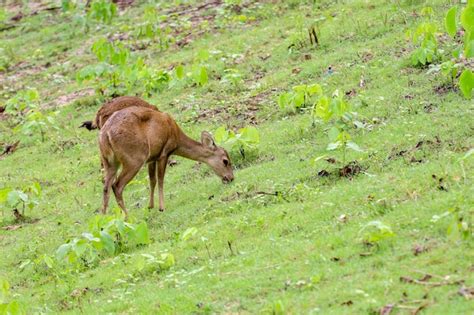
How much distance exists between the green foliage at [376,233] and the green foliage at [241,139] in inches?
140

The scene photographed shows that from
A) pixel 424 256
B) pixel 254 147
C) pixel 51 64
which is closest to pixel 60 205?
pixel 254 147

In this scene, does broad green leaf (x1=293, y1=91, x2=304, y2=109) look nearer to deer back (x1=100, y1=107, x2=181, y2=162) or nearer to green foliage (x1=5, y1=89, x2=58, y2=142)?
deer back (x1=100, y1=107, x2=181, y2=162)

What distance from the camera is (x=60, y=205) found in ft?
38.4

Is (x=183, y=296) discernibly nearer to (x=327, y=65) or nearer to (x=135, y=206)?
(x=135, y=206)

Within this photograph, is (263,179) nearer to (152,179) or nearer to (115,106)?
(152,179)

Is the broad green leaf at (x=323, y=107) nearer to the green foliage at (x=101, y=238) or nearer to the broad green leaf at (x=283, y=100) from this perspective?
the broad green leaf at (x=283, y=100)

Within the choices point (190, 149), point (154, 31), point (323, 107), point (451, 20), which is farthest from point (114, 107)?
point (451, 20)

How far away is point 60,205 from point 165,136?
169 centimetres

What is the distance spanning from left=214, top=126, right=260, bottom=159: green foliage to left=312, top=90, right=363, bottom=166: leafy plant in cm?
97

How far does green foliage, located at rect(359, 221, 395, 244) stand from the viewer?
22.3 feet

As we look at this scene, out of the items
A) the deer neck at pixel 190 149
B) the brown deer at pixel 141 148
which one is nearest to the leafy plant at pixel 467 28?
the brown deer at pixel 141 148

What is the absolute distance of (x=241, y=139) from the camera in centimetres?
1090

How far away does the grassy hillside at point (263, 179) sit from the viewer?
6852 mm

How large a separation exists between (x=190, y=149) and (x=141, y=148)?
1007 mm
